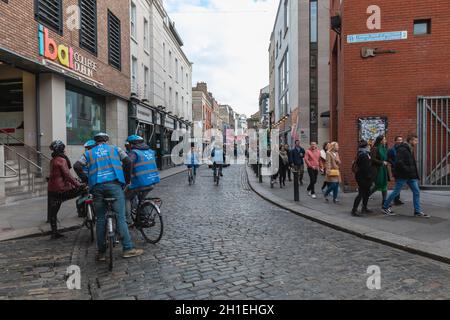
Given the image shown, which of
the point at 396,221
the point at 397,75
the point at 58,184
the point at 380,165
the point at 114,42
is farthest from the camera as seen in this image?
the point at 114,42

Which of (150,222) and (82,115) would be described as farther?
(82,115)

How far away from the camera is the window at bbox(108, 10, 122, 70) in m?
17.5

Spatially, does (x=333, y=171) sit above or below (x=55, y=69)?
below

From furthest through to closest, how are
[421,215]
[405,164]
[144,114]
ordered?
[144,114] → [405,164] → [421,215]

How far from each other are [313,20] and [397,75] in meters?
13.6

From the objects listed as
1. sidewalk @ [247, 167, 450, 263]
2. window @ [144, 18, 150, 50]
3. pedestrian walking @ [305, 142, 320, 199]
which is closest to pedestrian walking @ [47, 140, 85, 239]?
sidewalk @ [247, 167, 450, 263]

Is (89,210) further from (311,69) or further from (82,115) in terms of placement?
(311,69)

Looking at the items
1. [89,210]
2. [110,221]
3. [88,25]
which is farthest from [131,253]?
[88,25]

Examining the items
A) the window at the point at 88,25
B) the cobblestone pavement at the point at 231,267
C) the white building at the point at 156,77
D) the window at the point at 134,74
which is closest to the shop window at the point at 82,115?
the window at the point at 88,25

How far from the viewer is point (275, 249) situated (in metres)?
5.73

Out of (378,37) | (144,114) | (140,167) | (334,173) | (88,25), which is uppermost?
(88,25)

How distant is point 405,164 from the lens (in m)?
7.95
